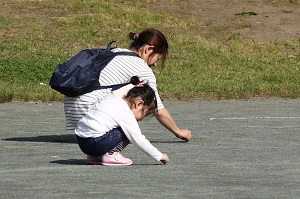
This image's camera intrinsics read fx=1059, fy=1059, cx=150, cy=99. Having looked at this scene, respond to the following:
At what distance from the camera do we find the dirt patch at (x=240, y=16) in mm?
23141

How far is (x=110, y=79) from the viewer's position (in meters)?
10.3

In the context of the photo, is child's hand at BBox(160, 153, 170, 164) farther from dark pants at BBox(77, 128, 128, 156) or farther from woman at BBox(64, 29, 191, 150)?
woman at BBox(64, 29, 191, 150)

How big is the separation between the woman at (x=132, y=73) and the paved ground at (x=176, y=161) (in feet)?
1.08

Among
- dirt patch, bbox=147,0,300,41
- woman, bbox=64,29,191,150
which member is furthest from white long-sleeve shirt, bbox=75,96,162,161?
dirt patch, bbox=147,0,300,41

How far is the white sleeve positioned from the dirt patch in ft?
47.0

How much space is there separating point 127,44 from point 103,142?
12974mm

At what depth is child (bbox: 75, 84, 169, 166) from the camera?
8.52m

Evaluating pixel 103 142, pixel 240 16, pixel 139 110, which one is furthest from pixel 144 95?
pixel 240 16

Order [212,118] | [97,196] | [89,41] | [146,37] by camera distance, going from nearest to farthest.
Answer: [97,196] < [146,37] < [212,118] < [89,41]

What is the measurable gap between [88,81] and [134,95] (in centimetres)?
149

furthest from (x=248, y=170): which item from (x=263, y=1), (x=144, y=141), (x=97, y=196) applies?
(x=263, y=1)

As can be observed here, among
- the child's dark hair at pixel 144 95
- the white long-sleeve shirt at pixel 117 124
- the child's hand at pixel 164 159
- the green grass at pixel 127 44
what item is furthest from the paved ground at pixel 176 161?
the green grass at pixel 127 44

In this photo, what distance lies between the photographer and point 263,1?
26172 mm

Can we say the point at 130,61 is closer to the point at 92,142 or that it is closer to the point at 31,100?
the point at 92,142
